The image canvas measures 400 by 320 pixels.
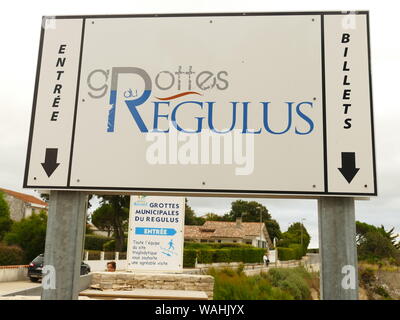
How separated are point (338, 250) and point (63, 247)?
2.20 meters

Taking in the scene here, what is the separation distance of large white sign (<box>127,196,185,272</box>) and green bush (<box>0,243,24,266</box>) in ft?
36.1

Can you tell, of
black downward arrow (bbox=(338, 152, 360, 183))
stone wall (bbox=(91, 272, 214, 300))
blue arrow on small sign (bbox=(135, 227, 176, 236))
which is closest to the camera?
black downward arrow (bbox=(338, 152, 360, 183))

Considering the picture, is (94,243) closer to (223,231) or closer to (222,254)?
(222,254)

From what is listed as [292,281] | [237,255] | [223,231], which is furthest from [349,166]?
[223,231]

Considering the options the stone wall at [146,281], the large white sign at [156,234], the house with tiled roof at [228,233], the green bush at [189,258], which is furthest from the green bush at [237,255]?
the stone wall at [146,281]

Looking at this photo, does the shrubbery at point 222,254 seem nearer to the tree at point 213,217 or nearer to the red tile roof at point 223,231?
the red tile roof at point 223,231

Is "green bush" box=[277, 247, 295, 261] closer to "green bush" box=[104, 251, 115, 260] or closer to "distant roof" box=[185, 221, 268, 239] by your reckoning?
"distant roof" box=[185, 221, 268, 239]

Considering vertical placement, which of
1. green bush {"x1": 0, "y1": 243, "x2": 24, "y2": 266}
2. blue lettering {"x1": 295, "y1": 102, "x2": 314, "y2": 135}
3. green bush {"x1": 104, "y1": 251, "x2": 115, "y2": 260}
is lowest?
green bush {"x1": 104, "y1": 251, "x2": 115, "y2": 260}

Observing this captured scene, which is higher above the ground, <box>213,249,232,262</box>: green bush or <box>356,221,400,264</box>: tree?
<box>356,221,400,264</box>: tree

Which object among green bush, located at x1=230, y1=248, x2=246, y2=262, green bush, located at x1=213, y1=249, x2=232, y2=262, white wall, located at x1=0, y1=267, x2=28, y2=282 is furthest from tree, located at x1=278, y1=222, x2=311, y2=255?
white wall, located at x1=0, y1=267, x2=28, y2=282

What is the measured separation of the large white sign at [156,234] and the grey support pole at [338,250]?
937cm

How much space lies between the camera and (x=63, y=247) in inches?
120

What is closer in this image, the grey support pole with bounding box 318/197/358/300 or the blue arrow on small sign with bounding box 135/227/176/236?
the grey support pole with bounding box 318/197/358/300

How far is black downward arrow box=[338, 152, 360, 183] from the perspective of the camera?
117 inches
